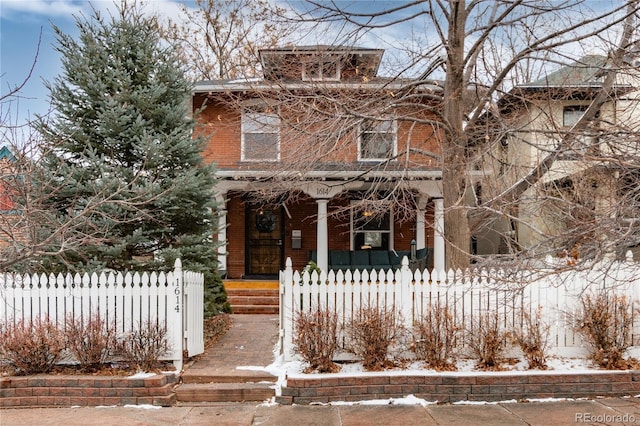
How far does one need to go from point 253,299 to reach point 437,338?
6793 mm

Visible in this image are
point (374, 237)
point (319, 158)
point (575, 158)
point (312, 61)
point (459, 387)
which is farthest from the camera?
point (374, 237)

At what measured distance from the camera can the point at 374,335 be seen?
6.79 m

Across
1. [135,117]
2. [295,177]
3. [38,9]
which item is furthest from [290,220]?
[38,9]

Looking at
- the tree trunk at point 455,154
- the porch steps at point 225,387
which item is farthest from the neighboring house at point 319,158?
the porch steps at point 225,387

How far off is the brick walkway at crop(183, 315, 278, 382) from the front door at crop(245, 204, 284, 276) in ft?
17.5

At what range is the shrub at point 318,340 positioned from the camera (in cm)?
677

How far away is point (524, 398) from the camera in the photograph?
652 centimetres

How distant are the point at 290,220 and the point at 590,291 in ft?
33.9

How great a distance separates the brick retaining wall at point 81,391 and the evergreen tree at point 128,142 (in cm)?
223

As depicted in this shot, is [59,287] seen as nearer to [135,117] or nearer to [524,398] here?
[135,117]

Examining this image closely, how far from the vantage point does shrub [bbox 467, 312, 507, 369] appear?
6.82 m

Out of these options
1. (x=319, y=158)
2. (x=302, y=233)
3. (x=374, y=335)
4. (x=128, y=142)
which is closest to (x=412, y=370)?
(x=374, y=335)

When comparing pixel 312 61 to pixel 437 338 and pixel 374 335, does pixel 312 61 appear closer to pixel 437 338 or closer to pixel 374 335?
pixel 374 335

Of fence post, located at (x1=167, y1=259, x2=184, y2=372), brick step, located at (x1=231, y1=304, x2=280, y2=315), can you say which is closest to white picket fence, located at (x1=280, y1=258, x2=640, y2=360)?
fence post, located at (x1=167, y1=259, x2=184, y2=372)
